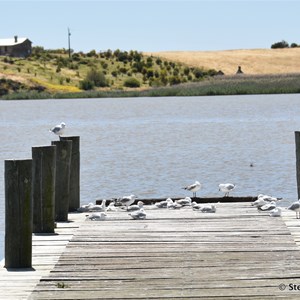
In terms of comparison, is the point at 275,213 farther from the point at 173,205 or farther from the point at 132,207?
the point at 132,207

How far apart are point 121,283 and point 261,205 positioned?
17.4ft

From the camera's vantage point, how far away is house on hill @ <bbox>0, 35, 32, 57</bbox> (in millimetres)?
121500

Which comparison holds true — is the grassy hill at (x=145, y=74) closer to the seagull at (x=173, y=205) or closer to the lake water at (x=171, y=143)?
the lake water at (x=171, y=143)

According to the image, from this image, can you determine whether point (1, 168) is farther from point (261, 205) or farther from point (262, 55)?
point (262, 55)

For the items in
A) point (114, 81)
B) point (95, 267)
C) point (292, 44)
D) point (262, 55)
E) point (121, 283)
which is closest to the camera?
point (121, 283)

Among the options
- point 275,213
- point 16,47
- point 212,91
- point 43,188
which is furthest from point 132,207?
point 16,47

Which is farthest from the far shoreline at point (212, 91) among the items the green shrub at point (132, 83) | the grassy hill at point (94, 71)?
the green shrub at point (132, 83)

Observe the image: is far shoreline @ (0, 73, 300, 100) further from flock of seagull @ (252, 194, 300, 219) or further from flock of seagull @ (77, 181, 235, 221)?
flock of seagull @ (252, 194, 300, 219)

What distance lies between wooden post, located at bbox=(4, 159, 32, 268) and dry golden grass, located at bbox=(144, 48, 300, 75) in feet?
356

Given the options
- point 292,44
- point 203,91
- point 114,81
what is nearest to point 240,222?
point 203,91

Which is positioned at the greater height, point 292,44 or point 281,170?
point 292,44

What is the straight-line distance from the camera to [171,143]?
4009cm

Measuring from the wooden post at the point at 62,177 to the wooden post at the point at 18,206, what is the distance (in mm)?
3232

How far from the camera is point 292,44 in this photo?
148250 millimetres
